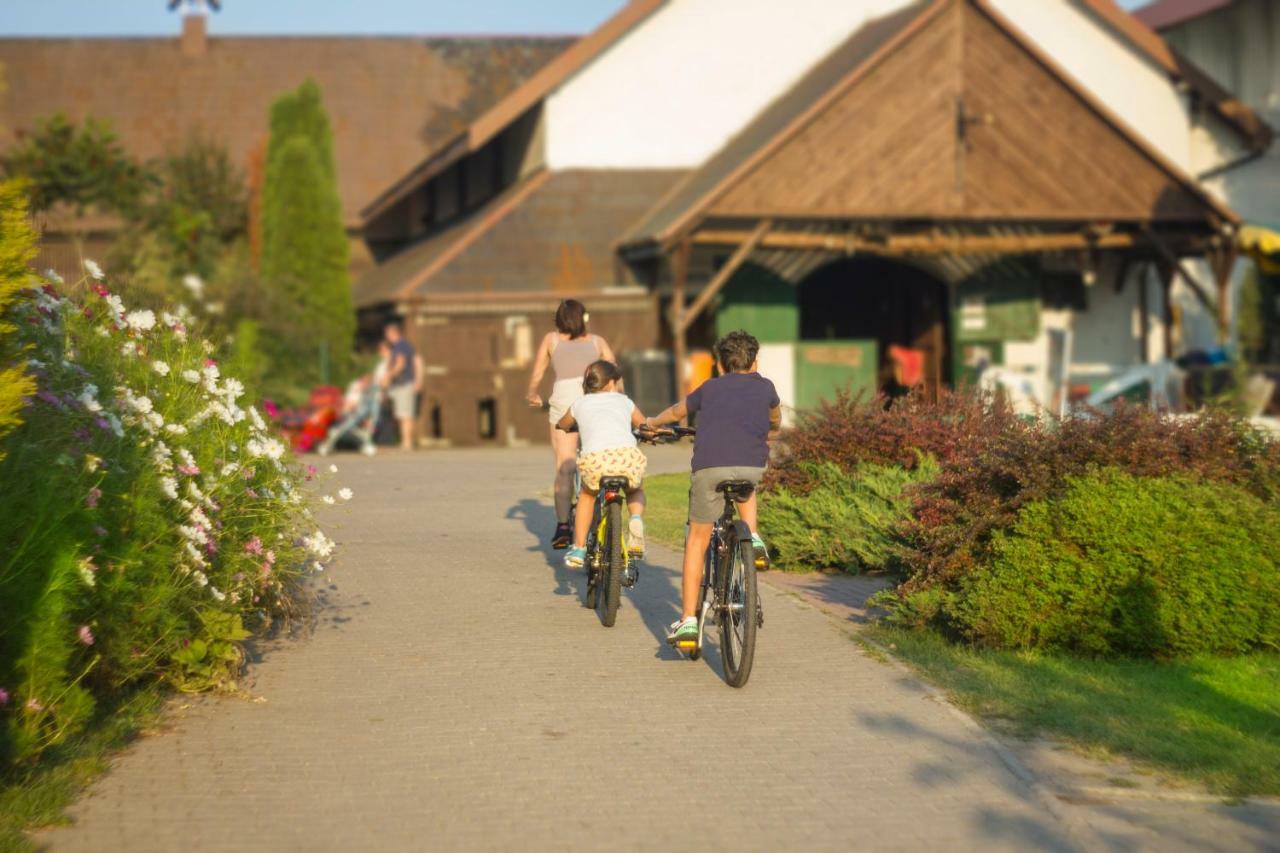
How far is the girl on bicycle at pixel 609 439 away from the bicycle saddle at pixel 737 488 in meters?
1.40

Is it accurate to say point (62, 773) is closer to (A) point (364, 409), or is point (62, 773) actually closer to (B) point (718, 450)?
(B) point (718, 450)

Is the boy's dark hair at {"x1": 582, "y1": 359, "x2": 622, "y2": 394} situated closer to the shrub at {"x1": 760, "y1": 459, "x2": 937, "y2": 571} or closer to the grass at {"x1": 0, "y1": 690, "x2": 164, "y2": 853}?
the shrub at {"x1": 760, "y1": 459, "x2": 937, "y2": 571}

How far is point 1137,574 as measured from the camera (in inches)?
345

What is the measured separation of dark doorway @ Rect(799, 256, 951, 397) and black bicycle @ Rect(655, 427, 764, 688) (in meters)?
19.2

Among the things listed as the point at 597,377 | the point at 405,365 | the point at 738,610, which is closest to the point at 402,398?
the point at 405,365

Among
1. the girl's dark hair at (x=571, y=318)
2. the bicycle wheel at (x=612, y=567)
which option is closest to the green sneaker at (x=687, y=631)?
the bicycle wheel at (x=612, y=567)

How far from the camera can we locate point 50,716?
672 centimetres

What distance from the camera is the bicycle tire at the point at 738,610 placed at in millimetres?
8203

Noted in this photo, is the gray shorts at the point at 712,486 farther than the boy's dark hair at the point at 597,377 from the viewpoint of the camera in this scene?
No

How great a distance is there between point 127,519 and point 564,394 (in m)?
4.77

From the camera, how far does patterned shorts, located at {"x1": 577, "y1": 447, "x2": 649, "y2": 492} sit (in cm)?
1006

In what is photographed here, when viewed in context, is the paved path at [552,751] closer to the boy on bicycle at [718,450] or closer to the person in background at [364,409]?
the boy on bicycle at [718,450]

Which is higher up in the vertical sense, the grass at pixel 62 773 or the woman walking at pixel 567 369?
the woman walking at pixel 567 369

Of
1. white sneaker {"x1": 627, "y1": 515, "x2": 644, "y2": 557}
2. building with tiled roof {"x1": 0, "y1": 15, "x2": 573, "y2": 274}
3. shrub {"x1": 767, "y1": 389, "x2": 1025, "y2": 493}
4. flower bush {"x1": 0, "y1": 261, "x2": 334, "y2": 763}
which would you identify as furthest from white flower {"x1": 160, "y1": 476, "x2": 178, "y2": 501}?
building with tiled roof {"x1": 0, "y1": 15, "x2": 573, "y2": 274}
